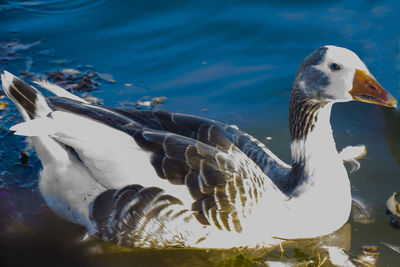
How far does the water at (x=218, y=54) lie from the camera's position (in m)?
5.37

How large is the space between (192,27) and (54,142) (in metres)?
3.80

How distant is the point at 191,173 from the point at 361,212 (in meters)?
1.63

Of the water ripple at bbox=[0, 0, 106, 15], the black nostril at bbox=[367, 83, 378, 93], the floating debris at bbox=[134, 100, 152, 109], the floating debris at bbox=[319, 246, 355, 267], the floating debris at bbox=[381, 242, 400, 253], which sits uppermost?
the water ripple at bbox=[0, 0, 106, 15]

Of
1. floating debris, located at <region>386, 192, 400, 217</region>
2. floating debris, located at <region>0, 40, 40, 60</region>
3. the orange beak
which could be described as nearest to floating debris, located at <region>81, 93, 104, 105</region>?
floating debris, located at <region>0, 40, 40, 60</region>

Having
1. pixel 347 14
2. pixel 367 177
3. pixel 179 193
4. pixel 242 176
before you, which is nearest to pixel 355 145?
pixel 367 177

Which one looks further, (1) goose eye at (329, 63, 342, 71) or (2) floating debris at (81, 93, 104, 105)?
(2) floating debris at (81, 93, 104, 105)

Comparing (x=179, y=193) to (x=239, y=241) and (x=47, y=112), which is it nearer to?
(x=239, y=241)

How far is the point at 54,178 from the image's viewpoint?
404cm

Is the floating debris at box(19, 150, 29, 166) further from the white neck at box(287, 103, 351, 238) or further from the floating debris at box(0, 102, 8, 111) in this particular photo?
the white neck at box(287, 103, 351, 238)

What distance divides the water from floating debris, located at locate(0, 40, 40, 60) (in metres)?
0.09

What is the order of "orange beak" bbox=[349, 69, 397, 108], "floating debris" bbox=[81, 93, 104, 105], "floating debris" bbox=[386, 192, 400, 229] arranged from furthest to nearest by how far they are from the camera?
"floating debris" bbox=[81, 93, 104, 105], "floating debris" bbox=[386, 192, 400, 229], "orange beak" bbox=[349, 69, 397, 108]

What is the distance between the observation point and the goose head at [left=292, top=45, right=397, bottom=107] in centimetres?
370

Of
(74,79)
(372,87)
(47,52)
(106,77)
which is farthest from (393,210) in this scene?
→ (47,52)

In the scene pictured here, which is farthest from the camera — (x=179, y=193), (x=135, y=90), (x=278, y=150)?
(x=135, y=90)
